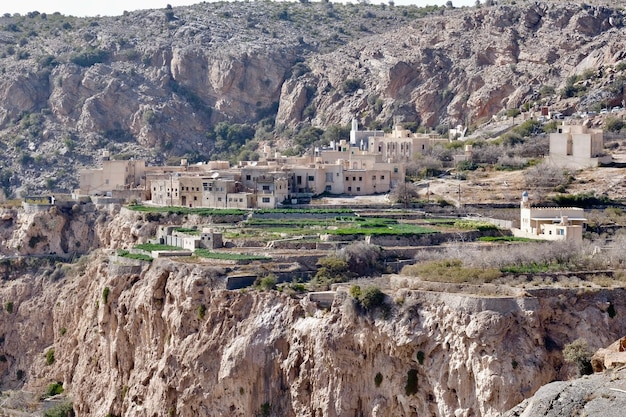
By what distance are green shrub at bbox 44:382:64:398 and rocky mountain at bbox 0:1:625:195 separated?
103ft

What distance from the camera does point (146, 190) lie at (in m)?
72.4

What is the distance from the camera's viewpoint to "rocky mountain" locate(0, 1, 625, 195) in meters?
93.6

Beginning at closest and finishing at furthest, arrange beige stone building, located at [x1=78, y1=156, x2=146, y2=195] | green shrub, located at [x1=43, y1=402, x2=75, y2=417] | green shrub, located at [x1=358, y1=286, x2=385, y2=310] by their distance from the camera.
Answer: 1. green shrub, located at [x1=358, y1=286, x2=385, y2=310]
2. green shrub, located at [x1=43, y1=402, x2=75, y2=417]
3. beige stone building, located at [x1=78, y1=156, x2=146, y2=195]

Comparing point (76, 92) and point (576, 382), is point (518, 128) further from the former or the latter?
point (576, 382)

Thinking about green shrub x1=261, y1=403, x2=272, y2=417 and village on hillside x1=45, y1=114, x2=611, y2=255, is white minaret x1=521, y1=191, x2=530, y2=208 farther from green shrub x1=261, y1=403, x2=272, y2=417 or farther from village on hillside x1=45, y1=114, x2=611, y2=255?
green shrub x1=261, y1=403, x2=272, y2=417

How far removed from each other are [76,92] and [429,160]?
37228mm

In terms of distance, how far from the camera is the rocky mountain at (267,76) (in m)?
93.6

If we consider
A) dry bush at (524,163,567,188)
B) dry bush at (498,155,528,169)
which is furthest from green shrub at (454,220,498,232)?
dry bush at (498,155,528,169)

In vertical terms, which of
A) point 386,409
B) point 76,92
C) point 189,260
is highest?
point 76,92

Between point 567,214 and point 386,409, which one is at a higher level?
point 567,214

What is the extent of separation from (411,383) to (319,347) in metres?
3.19

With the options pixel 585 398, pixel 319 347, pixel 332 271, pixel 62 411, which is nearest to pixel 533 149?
pixel 332 271

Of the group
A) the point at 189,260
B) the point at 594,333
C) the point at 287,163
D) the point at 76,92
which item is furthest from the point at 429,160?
the point at 76,92

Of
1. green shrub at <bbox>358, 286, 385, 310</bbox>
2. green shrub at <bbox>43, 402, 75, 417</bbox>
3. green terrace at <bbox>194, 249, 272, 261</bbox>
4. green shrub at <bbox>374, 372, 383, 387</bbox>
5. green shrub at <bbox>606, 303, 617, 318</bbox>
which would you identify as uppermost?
green terrace at <bbox>194, 249, 272, 261</bbox>
